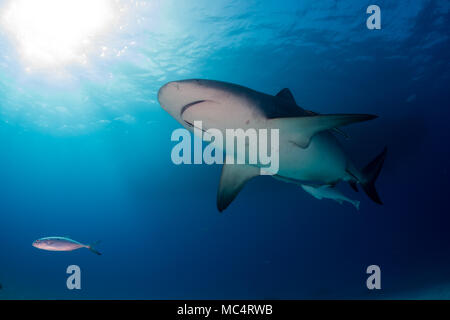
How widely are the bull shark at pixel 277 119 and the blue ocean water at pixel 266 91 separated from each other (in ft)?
31.8

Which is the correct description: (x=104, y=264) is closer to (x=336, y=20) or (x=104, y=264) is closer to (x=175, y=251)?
(x=175, y=251)

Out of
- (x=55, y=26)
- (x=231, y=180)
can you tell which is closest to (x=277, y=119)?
(x=231, y=180)

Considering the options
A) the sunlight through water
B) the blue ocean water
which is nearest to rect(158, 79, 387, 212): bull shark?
the blue ocean water

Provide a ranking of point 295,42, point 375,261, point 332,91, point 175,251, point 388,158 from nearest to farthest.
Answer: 1. point 295,42
2. point 332,91
3. point 388,158
4. point 375,261
5. point 175,251

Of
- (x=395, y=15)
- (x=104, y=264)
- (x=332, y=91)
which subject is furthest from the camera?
(x=104, y=264)

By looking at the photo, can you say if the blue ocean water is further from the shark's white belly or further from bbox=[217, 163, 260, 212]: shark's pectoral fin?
the shark's white belly

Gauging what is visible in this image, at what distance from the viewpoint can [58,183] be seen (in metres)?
44.7

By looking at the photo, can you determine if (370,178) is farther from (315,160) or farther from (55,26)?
(55,26)

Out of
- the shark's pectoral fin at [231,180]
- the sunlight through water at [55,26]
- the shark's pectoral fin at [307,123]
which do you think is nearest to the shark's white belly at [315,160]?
the shark's pectoral fin at [307,123]

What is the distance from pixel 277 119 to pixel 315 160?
43.2 inches

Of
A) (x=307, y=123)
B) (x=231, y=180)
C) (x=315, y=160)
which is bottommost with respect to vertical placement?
(x=231, y=180)

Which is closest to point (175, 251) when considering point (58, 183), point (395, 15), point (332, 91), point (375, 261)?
point (58, 183)

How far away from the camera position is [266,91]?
15.7m

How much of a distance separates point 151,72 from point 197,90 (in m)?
13.8
